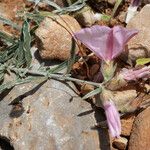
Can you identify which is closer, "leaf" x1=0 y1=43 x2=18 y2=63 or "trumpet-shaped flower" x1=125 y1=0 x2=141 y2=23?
"leaf" x1=0 y1=43 x2=18 y2=63

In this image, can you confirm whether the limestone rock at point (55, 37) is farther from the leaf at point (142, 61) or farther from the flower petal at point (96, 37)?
the leaf at point (142, 61)

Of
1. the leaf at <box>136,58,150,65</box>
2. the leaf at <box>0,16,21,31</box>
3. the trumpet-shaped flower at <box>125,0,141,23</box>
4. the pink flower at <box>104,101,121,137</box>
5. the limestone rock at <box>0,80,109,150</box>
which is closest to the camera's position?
the pink flower at <box>104,101,121,137</box>

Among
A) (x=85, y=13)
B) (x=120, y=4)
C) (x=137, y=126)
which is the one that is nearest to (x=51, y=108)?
(x=137, y=126)

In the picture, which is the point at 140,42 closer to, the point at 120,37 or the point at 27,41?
the point at 120,37

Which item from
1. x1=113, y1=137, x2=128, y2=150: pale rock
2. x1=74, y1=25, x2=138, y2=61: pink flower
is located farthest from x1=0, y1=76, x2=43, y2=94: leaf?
x1=113, y1=137, x2=128, y2=150: pale rock

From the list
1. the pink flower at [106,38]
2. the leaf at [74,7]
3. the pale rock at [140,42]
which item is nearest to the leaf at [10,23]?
the leaf at [74,7]

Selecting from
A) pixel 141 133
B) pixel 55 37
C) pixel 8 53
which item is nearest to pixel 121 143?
pixel 141 133

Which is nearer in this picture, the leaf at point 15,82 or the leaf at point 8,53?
the leaf at point 15,82

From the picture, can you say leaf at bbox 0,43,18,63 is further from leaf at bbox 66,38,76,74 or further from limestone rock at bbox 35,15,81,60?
leaf at bbox 66,38,76,74
